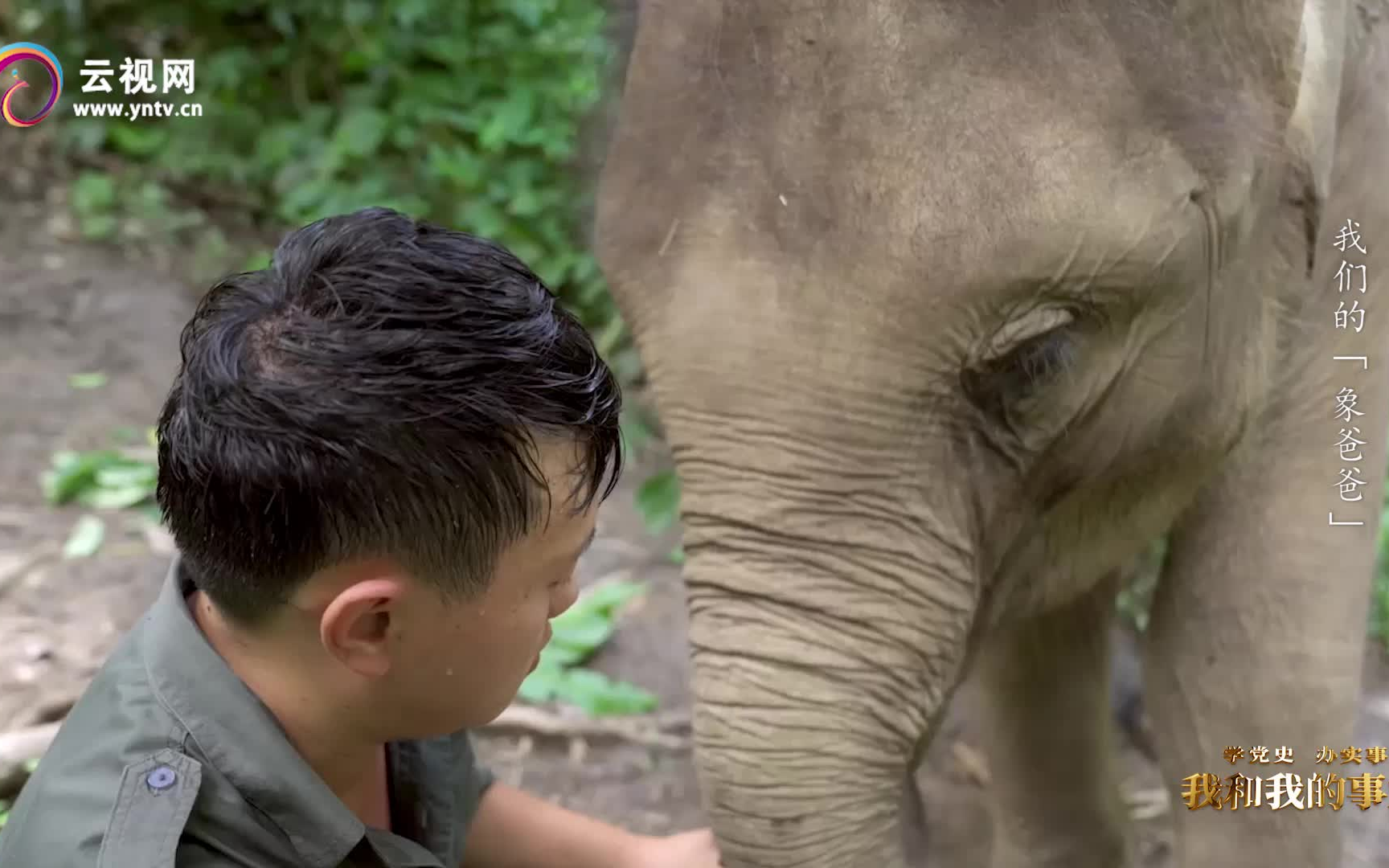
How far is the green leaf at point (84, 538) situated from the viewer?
2.36 meters

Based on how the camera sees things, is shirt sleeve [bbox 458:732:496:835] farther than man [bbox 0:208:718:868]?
Yes

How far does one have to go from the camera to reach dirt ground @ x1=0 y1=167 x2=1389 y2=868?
82.0 inches

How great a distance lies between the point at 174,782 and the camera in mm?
868

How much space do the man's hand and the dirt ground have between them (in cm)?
87

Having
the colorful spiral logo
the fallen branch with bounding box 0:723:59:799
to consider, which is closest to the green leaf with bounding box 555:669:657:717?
the fallen branch with bounding box 0:723:59:799

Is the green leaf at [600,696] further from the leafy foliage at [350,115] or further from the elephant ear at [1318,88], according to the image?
the elephant ear at [1318,88]

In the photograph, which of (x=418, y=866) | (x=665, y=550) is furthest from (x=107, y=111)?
(x=418, y=866)

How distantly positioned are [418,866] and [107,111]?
3.30 metres

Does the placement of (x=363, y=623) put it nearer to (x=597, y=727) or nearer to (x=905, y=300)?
(x=905, y=300)

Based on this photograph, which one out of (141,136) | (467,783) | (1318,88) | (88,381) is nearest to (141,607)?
(88,381)

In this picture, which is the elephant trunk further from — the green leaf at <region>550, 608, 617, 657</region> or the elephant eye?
the green leaf at <region>550, 608, 617, 657</region>

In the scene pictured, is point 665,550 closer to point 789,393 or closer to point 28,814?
point 789,393

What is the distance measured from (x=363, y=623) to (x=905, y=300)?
18.0 inches

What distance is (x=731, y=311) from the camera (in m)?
1.09
